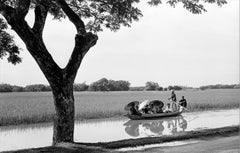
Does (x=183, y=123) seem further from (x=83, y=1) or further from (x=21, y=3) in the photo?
(x=21, y=3)

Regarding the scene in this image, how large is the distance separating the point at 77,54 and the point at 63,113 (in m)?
2.09

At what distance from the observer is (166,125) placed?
21.0 metres

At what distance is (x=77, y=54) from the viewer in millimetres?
13141

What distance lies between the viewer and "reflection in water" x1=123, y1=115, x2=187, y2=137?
705 inches

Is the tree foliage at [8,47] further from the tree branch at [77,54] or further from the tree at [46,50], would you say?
the tree branch at [77,54]

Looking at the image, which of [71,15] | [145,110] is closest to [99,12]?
[71,15]

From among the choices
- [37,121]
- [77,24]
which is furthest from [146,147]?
[37,121]

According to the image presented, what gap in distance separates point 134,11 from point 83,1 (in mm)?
2631

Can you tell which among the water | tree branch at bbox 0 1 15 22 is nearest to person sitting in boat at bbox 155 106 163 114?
the water

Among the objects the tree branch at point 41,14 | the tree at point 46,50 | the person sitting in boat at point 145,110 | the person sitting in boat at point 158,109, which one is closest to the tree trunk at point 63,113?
the tree at point 46,50

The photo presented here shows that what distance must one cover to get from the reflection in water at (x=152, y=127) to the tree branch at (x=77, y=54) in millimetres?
5649

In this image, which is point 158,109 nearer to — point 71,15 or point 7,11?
point 71,15

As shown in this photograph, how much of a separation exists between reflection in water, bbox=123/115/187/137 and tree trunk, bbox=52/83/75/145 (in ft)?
16.8

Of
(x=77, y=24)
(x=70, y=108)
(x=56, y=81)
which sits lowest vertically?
(x=70, y=108)
